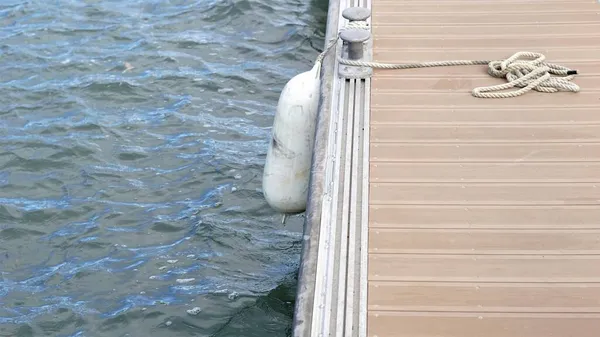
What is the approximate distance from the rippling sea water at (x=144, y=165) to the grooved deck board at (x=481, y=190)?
165 cm

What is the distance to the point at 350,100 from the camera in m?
6.11

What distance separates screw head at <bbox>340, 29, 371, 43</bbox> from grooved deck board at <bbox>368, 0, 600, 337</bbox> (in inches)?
12.1

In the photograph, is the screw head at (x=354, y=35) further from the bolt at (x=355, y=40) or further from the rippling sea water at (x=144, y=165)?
the rippling sea water at (x=144, y=165)

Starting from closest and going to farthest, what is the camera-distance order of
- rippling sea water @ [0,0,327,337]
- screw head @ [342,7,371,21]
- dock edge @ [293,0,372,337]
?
1. dock edge @ [293,0,372,337]
2. rippling sea water @ [0,0,327,337]
3. screw head @ [342,7,371,21]

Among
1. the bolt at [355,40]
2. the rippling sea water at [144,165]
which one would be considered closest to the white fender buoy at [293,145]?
the bolt at [355,40]

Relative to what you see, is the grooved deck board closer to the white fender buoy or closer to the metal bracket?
the metal bracket

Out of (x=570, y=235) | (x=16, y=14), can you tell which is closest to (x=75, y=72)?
(x=16, y=14)

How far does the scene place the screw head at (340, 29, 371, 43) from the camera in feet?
20.8

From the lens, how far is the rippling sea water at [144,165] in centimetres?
652

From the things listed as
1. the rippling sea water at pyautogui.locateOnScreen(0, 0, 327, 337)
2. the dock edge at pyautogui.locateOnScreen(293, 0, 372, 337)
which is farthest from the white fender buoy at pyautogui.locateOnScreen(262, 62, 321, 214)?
the rippling sea water at pyautogui.locateOnScreen(0, 0, 327, 337)

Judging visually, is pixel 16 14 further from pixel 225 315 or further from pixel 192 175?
pixel 225 315

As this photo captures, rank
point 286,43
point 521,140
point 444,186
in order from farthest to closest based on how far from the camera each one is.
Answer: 1. point 286,43
2. point 521,140
3. point 444,186

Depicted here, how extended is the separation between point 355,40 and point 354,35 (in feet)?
0.21

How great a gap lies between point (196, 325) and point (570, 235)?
2768mm
